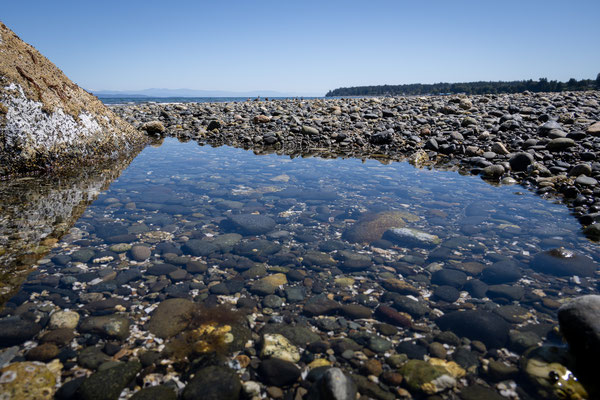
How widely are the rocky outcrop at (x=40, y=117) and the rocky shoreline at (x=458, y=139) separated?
4353mm

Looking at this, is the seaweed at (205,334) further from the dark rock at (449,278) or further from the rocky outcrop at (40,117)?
the rocky outcrop at (40,117)

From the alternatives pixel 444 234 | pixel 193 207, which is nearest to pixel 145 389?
pixel 193 207

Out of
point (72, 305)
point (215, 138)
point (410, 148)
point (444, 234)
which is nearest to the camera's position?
point (72, 305)

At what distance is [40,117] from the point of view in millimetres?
6113

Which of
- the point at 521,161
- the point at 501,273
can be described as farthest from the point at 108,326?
the point at 521,161

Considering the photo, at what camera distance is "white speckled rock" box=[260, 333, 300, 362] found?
2.16 metres

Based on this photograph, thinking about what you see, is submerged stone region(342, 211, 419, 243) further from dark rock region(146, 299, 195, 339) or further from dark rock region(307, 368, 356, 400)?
dark rock region(307, 368, 356, 400)

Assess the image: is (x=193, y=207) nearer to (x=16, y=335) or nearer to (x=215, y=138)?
(x=16, y=335)

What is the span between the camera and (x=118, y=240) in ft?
12.4

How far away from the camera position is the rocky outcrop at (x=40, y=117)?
18.8ft

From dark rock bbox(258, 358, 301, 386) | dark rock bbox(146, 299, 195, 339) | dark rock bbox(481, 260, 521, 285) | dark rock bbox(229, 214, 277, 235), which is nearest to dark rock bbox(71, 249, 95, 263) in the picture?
dark rock bbox(146, 299, 195, 339)

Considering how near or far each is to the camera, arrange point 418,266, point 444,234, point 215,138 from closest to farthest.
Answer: point 418,266 < point 444,234 < point 215,138

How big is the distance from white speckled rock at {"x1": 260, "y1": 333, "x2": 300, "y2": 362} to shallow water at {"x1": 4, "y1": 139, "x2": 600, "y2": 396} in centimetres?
30

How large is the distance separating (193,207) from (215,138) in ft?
26.5
